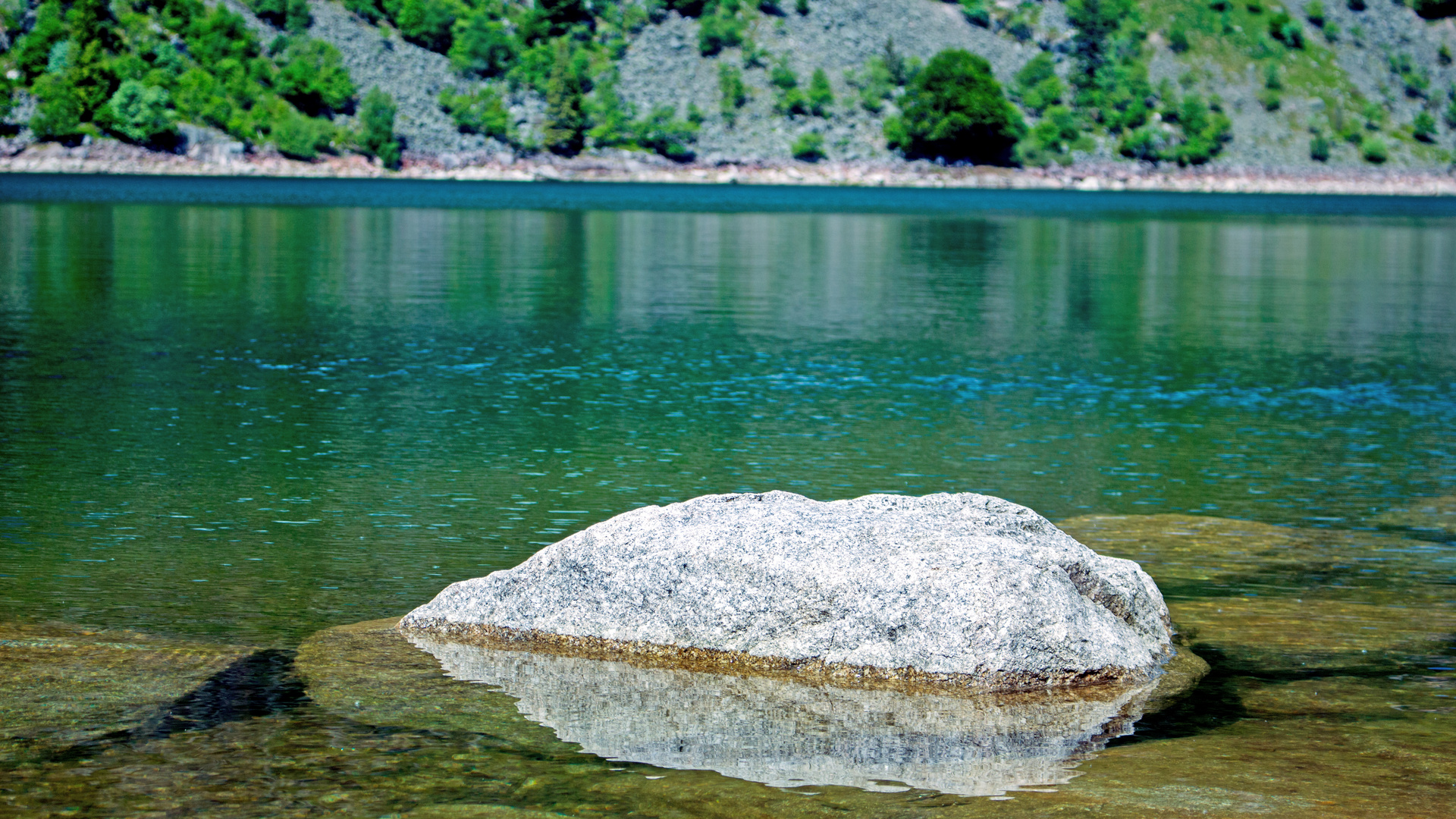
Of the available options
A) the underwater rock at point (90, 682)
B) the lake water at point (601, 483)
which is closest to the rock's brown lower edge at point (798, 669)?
the lake water at point (601, 483)

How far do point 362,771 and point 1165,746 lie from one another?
614 cm

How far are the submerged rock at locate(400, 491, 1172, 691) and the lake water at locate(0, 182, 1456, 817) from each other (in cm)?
99

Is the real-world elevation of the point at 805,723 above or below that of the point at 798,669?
below

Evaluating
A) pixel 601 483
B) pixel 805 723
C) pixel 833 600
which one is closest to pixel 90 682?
pixel 805 723

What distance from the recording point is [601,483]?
872 inches

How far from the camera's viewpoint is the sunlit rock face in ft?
36.5

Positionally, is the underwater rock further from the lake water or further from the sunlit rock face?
the sunlit rock face

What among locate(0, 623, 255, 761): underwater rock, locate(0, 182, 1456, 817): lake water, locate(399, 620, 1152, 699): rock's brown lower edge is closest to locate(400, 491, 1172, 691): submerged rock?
locate(399, 620, 1152, 699): rock's brown lower edge

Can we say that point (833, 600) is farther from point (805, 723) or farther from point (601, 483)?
point (601, 483)

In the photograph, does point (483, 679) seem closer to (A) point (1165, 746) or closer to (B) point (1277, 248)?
(A) point (1165, 746)

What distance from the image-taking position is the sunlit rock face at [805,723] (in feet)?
36.5

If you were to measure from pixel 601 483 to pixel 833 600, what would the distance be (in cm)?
933

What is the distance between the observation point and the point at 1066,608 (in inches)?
516

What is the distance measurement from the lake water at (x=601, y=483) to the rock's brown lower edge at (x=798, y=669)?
2.54 feet
